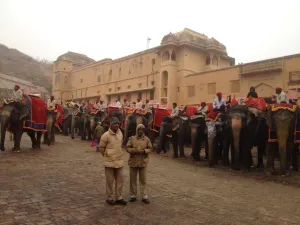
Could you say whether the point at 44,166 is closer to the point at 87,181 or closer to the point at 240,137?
the point at 87,181

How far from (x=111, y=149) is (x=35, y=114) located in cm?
699

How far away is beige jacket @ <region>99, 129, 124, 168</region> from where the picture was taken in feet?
18.0

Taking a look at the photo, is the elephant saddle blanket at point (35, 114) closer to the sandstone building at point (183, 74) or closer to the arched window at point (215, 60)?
the sandstone building at point (183, 74)

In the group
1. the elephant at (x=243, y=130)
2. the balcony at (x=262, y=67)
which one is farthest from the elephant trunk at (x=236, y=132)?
the balcony at (x=262, y=67)

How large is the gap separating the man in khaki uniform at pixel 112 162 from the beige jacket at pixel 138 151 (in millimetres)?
285

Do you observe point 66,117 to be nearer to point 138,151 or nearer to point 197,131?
point 197,131

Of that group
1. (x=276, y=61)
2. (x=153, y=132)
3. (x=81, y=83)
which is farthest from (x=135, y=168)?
(x=81, y=83)

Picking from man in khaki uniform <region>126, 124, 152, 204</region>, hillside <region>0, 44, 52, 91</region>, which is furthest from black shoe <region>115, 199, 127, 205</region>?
hillside <region>0, 44, 52, 91</region>

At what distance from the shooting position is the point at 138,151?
577 centimetres

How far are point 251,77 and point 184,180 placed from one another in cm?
2252

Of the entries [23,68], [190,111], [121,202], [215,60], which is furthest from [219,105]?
[23,68]

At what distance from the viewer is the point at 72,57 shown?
59906 mm

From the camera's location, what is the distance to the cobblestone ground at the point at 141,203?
481cm

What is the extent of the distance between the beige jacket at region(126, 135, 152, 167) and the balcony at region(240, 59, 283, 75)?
75.9 ft
